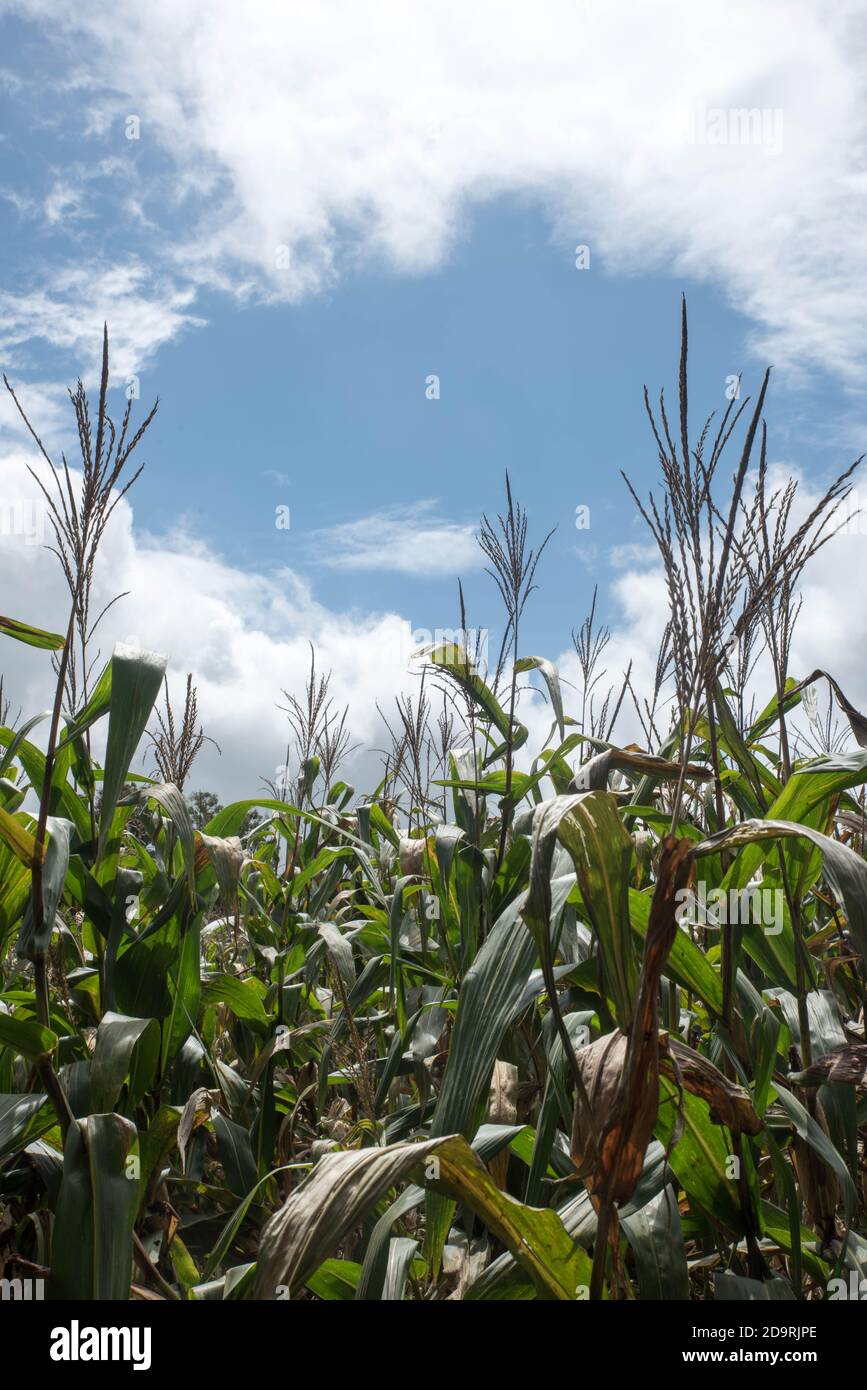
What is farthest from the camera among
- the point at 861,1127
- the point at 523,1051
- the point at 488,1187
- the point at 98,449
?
the point at 523,1051

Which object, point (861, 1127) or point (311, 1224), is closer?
point (311, 1224)

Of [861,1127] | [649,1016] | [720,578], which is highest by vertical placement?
[720,578]

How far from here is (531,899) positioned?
959 millimetres

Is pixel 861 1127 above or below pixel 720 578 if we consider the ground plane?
below

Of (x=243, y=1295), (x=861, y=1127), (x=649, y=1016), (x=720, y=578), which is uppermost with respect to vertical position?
(x=720, y=578)

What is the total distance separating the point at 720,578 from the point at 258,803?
5.27 ft

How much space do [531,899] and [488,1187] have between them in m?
0.36

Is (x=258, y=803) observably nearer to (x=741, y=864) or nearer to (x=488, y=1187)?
(x=741, y=864)
